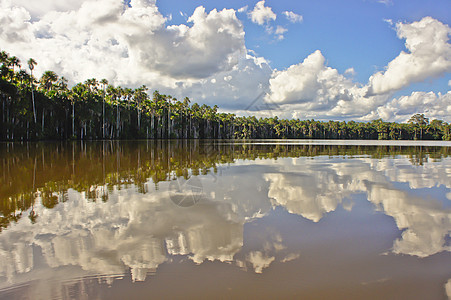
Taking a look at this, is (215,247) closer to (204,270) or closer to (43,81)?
(204,270)

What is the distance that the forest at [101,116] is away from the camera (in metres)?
42.7

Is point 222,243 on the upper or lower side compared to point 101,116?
lower

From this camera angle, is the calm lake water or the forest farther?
the forest

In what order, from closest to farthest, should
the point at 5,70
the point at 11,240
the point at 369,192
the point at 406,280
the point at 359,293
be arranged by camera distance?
1. the point at 359,293
2. the point at 406,280
3. the point at 11,240
4. the point at 369,192
5. the point at 5,70

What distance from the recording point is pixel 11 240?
444cm

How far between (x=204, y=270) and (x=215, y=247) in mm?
771

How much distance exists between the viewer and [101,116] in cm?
6731

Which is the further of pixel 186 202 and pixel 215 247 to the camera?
pixel 186 202

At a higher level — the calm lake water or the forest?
the forest

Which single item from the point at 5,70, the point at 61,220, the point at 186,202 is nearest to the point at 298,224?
the point at 186,202

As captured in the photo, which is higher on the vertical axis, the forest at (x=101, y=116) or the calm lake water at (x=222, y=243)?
the forest at (x=101, y=116)

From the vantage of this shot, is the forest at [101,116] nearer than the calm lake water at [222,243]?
No

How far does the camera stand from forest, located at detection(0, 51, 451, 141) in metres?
42.7

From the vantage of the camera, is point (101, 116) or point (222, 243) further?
point (101, 116)
